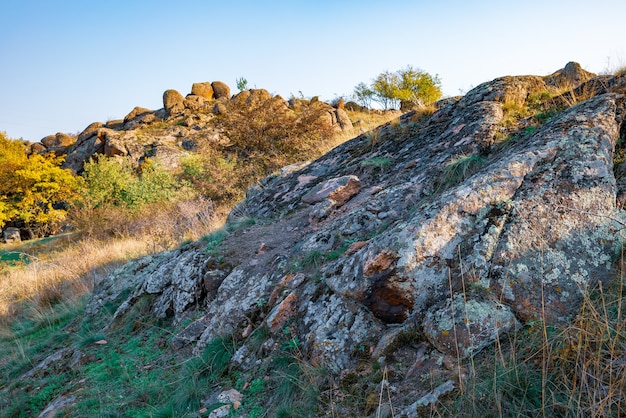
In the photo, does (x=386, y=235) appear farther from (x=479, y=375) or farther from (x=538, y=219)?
(x=479, y=375)

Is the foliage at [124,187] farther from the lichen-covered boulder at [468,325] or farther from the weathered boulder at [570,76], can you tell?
the lichen-covered boulder at [468,325]

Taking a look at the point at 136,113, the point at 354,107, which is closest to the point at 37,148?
the point at 136,113

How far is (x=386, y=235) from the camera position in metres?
3.00

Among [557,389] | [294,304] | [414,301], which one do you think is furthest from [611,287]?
[294,304]

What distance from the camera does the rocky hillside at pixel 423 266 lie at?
89.7 inches

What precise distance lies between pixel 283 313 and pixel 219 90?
4889 cm

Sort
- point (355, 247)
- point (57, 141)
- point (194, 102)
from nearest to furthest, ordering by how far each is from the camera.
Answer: point (355, 247) < point (57, 141) < point (194, 102)

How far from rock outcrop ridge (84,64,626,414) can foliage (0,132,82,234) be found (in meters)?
25.4

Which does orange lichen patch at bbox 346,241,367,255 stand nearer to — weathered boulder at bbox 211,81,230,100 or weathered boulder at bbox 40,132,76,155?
weathered boulder at bbox 40,132,76,155

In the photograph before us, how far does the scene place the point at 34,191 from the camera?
1041 inches

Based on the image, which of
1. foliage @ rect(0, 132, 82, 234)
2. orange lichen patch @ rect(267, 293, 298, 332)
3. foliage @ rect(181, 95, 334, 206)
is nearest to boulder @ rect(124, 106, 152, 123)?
foliage @ rect(0, 132, 82, 234)

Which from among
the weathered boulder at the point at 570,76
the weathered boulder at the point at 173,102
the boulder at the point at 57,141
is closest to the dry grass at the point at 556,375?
the weathered boulder at the point at 570,76

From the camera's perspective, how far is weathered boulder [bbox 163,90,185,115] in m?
42.7

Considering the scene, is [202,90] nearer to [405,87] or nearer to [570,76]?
[405,87]
